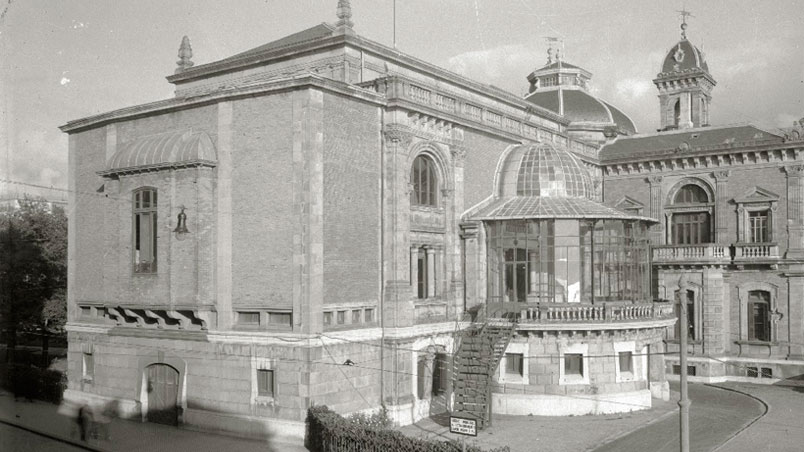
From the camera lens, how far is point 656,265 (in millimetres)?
46625

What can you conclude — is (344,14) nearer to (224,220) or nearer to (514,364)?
(224,220)

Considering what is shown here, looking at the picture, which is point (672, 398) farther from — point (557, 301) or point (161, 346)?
point (161, 346)

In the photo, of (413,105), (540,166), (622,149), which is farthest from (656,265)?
(413,105)

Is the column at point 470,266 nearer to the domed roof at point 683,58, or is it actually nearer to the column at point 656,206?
the column at point 656,206

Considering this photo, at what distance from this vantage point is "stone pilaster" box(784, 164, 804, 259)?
43.4m

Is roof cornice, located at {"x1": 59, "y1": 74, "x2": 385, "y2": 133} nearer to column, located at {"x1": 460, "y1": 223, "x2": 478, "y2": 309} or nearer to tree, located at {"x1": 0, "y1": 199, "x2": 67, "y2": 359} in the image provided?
column, located at {"x1": 460, "y1": 223, "x2": 478, "y2": 309}

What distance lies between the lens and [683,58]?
56750 millimetres

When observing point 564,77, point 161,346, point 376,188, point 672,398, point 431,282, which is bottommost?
point 672,398

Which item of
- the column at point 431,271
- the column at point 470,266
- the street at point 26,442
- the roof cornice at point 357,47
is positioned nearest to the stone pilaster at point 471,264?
the column at point 470,266

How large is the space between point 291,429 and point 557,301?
49.1ft

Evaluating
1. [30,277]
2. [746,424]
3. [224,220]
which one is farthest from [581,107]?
[30,277]

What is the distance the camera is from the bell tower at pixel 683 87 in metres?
55.8

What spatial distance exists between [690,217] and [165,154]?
30517 millimetres

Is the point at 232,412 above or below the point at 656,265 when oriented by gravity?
below
